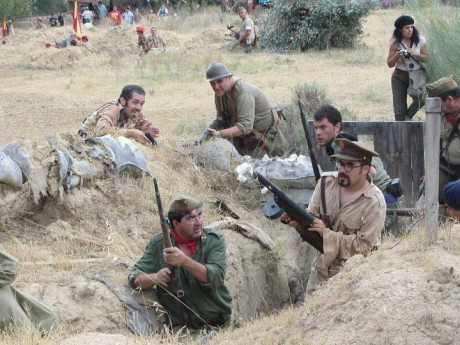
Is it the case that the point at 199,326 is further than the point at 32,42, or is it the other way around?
the point at 32,42

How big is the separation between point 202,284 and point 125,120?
147 inches

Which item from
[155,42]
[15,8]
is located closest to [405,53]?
[155,42]

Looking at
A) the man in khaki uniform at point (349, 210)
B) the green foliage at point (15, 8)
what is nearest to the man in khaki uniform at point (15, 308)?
the man in khaki uniform at point (349, 210)

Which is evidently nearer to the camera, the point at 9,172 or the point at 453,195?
the point at 453,195

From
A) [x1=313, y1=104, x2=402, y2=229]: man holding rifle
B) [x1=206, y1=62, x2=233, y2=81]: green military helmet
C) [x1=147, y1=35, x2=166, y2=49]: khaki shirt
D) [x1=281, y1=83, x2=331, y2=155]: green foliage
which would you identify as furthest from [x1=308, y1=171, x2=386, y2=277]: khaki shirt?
[x1=147, y1=35, x2=166, y2=49]: khaki shirt

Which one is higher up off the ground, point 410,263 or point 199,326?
point 410,263

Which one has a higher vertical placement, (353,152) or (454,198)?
(353,152)

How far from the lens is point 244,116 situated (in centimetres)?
1034

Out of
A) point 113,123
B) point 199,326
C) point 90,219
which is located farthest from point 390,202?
point 113,123

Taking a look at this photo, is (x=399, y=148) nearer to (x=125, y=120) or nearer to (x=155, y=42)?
(x=125, y=120)

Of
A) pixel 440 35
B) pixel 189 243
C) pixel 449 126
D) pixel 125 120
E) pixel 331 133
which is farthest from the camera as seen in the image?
pixel 440 35

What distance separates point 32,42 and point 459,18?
88.2ft

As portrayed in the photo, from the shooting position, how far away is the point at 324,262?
6812 millimetres

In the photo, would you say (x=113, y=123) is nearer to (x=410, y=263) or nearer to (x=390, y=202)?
(x=390, y=202)
